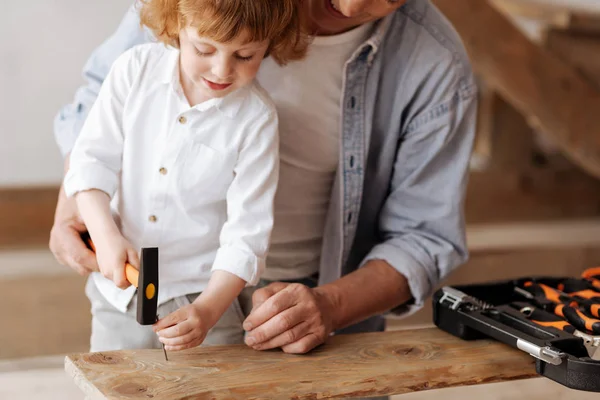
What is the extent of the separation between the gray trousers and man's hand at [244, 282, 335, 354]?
0.14 meters

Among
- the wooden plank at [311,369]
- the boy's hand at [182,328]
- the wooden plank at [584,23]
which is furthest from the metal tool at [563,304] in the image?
the wooden plank at [584,23]

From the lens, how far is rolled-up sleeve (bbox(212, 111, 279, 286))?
140cm

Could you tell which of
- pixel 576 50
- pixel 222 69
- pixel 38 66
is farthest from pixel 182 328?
pixel 576 50

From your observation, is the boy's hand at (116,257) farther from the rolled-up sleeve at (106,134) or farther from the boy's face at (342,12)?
the boy's face at (342,12)

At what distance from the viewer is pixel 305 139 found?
67.1 inches

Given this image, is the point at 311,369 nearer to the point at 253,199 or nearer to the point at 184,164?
the point at 253,199

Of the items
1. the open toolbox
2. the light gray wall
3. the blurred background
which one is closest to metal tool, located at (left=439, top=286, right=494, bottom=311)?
the open toolbox

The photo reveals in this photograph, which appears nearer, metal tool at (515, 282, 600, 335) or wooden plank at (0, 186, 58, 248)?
metal tool at (515, 282, 600, 335)

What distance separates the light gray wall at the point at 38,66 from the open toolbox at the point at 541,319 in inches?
103

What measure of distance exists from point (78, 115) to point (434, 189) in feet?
2.47

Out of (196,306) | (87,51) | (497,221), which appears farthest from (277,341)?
(497,221)

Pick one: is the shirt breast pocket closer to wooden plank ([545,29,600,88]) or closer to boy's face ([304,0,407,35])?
boy's face ([304,0,407,35])

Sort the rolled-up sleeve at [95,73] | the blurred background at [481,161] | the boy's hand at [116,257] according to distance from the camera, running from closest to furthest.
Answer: the boy's hand at [116,257] < the rolled-up sleeve at [95,73] < the blurred background at [481,161]

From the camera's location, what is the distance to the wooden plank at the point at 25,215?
3.41m
